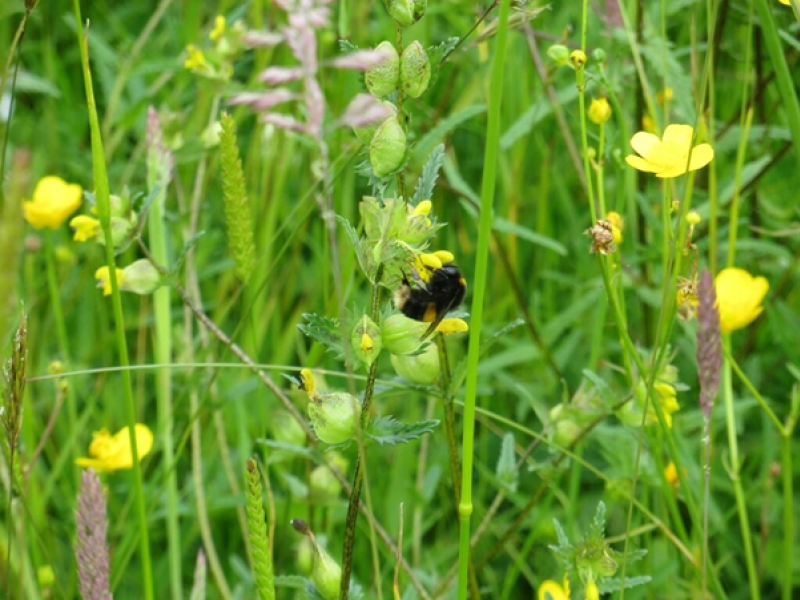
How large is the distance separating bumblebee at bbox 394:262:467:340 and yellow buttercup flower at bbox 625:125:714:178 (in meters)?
0.24

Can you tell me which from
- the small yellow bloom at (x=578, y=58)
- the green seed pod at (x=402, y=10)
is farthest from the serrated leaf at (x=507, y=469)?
the green seed pod at (x=402, y=10)

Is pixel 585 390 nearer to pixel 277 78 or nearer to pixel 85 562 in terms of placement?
pixel 85 562

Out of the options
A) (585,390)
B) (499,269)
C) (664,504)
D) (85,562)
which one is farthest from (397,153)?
(499,269)

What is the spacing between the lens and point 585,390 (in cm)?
130

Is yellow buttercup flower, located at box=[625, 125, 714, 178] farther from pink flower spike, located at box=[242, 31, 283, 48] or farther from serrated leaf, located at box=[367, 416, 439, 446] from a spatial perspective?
pink flower spike, located at box=[242, 31, 283, 48]

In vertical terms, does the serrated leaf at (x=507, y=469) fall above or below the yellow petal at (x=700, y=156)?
below

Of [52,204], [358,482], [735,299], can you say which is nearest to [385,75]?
[358,482]

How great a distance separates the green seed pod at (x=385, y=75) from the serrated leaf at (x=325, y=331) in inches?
8.3

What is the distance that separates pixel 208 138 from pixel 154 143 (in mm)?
321

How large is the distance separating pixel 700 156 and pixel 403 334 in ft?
1.22

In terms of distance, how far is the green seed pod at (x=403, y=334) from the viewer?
822 mm

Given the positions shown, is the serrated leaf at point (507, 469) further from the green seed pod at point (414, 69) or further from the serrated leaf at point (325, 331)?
the green seed pod at point (414, 69)

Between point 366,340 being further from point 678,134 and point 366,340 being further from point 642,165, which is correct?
point 678,134

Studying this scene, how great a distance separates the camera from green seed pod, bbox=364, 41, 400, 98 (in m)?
0.86
